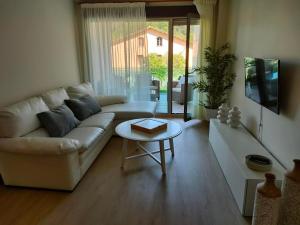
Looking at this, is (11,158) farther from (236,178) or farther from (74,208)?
(236,178)

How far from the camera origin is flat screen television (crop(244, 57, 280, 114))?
7.23 feet

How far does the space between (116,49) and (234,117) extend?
2.77 metres

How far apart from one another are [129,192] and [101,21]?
3.53 metres

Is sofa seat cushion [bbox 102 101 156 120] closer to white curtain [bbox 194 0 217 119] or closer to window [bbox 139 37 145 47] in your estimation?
window [bbox 139 37 145 47]

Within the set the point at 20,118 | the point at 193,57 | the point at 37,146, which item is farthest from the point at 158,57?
the point at 37,146

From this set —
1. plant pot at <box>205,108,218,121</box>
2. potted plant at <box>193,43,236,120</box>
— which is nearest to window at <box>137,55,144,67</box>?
potted plant at <box>193,43,236,120</box>

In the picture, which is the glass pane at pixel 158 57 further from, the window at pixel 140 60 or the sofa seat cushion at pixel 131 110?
the sofa seat cushion at pixel 131 110

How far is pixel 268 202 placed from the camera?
53.7 inches

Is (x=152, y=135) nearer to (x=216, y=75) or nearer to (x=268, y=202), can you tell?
(x=268, y=202)

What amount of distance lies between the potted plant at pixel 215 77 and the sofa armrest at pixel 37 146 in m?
2.87

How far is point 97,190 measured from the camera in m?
2.42

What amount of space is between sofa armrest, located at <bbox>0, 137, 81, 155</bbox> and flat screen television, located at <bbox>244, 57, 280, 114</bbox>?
6.74 feet

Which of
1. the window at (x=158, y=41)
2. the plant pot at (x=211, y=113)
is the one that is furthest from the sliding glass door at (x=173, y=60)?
the plant pot at (x=211, y=113)

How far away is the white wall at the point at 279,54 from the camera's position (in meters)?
2.03
